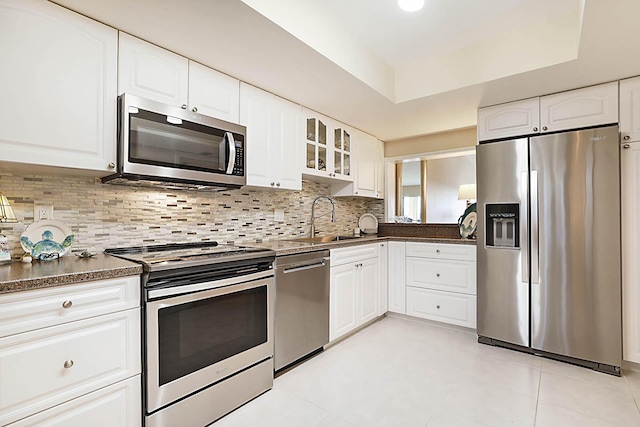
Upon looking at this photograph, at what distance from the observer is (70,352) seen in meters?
1.27

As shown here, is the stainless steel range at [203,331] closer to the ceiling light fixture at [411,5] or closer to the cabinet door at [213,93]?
the cabinet door at [213,93]

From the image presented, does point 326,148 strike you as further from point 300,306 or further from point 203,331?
point 203,331

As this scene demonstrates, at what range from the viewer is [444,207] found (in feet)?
16.9

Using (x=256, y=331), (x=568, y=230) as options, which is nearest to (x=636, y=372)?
(x=568, y=230)

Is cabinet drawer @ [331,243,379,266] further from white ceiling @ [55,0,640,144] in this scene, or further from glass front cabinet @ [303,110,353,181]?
white ceiling @ [55,0,640,144]

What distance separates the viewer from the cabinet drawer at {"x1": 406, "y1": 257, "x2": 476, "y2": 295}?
306 cm

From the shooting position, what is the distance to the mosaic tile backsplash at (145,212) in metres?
1.67

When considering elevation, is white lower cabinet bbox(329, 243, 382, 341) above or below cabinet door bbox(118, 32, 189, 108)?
below

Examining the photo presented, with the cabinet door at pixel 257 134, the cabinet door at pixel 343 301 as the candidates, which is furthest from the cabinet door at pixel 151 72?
the cabinet door at pixel 343 301

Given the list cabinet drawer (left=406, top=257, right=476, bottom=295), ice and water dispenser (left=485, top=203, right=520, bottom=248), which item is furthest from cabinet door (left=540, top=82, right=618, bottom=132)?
cabinet drawer (left=406, top=257, right=476, bottom=295)

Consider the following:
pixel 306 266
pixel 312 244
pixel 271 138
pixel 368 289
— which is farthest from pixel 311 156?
pixel 368 289

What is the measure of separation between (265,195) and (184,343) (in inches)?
61.6

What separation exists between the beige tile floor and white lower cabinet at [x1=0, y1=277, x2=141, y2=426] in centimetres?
66

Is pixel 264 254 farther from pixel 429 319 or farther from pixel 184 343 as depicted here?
pixel 429 319
